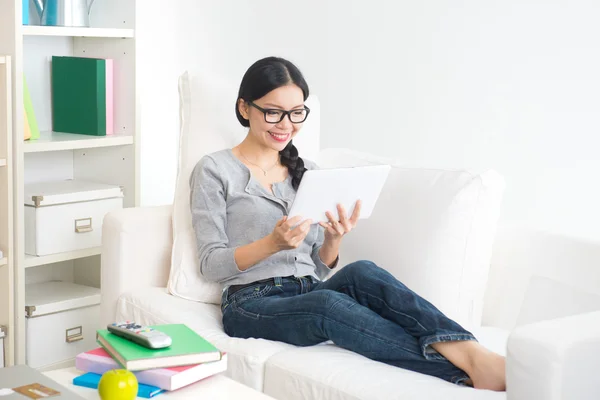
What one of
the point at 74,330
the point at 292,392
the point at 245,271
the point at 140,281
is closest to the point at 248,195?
the point at 245,271

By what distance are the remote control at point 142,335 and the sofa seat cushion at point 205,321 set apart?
1.00ft

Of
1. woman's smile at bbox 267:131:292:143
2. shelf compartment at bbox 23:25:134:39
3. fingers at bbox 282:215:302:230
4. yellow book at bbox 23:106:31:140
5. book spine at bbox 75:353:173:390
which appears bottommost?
book spine at bbox 75:353:173:390

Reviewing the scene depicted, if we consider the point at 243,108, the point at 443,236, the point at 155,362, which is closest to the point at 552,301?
the point at 443,236

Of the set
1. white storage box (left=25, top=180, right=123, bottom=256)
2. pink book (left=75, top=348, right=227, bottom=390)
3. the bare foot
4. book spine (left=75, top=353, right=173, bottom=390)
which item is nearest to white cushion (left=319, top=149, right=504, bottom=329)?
the bare foot

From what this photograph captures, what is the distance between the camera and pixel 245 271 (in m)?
1.98

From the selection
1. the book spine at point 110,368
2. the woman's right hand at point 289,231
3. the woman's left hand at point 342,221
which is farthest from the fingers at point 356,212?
the book spine at point 110,368

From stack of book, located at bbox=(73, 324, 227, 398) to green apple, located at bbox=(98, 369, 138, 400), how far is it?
87mm

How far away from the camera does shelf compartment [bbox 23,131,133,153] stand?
254 centimetres

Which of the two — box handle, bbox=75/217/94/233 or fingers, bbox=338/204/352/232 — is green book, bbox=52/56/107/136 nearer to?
box handle, bbox=75/217/94/233

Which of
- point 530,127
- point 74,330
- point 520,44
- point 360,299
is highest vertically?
point 520,44

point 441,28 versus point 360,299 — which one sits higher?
point 441,28

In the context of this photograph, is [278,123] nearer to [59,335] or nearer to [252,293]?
[252,293]

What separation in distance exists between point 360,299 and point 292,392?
0.29 metres

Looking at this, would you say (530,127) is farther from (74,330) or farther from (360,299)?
(74,330)
